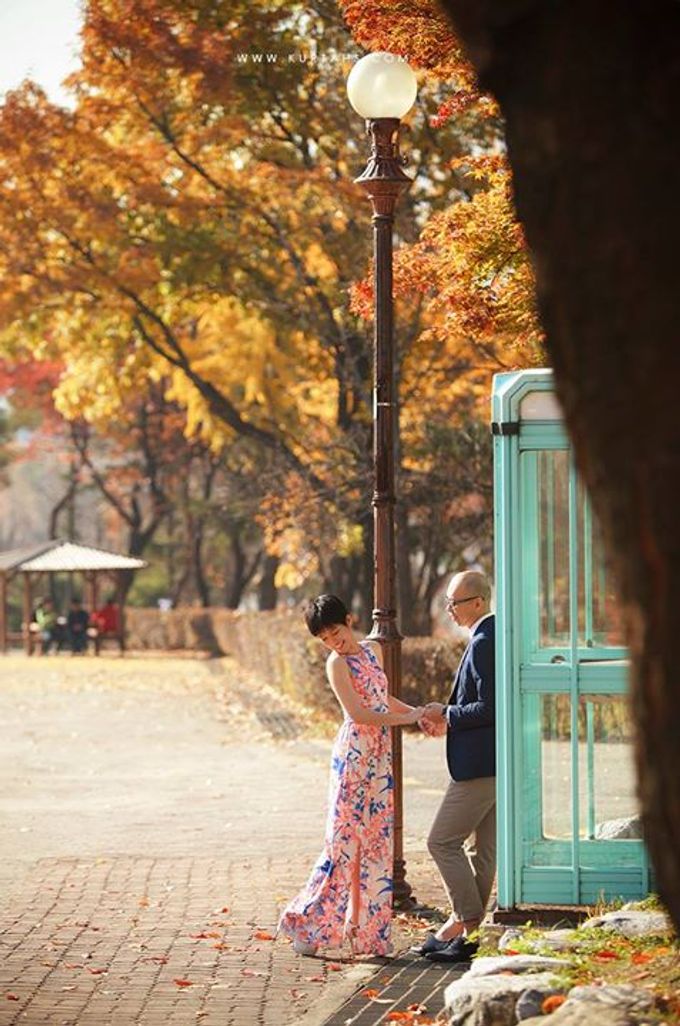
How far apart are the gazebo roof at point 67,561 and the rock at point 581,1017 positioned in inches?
1797

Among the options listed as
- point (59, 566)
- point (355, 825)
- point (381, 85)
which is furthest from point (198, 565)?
point (355, 825)

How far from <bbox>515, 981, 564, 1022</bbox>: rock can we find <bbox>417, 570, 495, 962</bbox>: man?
2.33 metres

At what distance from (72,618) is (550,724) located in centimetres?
4293

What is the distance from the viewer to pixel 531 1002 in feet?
22.6

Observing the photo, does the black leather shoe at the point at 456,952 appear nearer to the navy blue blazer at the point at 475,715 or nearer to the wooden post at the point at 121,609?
the navy blue blazer at the point at 475,715

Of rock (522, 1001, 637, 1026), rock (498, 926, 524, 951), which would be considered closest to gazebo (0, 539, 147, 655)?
rock (498, 926, 524, 951)

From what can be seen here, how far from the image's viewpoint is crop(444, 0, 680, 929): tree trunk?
3.74 m

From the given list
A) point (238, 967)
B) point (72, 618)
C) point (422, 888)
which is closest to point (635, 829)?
point (238, 967)

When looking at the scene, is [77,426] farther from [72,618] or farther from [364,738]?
[364,738]

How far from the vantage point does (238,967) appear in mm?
9289

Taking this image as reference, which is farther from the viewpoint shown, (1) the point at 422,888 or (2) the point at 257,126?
(2) the point at 257,126

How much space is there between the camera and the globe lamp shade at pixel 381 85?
11031mm

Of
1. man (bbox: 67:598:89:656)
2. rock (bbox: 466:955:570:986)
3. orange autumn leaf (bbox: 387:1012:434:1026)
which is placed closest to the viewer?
rock (bbox: 466:955:570:986)

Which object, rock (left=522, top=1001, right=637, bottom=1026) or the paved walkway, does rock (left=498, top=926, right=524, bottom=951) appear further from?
rock (left=522, top=1001, right=637, bottom=1026)
